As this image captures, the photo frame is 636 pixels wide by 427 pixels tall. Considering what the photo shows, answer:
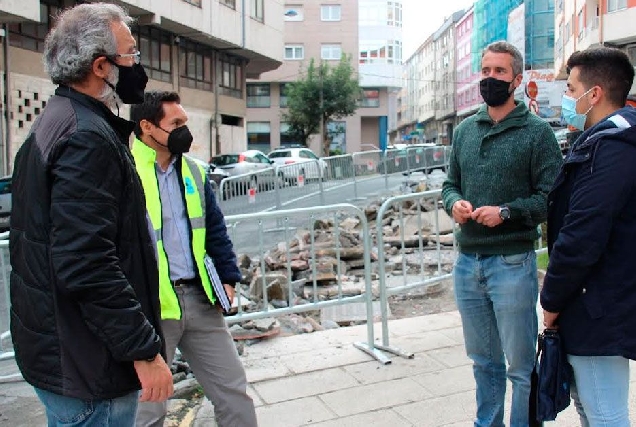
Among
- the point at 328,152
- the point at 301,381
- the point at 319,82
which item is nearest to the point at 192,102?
the point at 319,82

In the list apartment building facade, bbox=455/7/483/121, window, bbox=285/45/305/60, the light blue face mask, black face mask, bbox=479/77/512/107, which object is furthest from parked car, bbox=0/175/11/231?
apartment building facade, bbox=455/7/483/121

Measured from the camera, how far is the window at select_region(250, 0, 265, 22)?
104 ft

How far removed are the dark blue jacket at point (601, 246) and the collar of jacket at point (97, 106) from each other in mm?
1645

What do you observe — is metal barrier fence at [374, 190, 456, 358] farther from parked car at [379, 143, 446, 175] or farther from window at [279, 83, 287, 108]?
window at [279, 83, 287, 108]

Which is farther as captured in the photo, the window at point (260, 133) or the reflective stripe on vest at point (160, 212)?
the window at point (260, 133)

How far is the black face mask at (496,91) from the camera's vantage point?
11.1 feet

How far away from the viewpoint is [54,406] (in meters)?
2.07

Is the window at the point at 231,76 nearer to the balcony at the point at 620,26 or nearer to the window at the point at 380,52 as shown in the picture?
the balcony at the point at 620,26

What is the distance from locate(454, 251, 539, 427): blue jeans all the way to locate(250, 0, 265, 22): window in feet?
98.6

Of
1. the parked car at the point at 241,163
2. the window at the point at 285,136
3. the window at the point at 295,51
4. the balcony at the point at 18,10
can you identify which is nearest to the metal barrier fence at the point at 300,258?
the balcony at the point at 18,10

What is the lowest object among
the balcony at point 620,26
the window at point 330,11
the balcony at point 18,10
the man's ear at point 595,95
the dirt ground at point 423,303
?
the dirt ground at point 423,303

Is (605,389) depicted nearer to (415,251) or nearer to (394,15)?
(415,251)

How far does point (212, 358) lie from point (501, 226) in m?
1.60

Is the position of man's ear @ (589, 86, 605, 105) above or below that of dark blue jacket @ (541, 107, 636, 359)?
above
